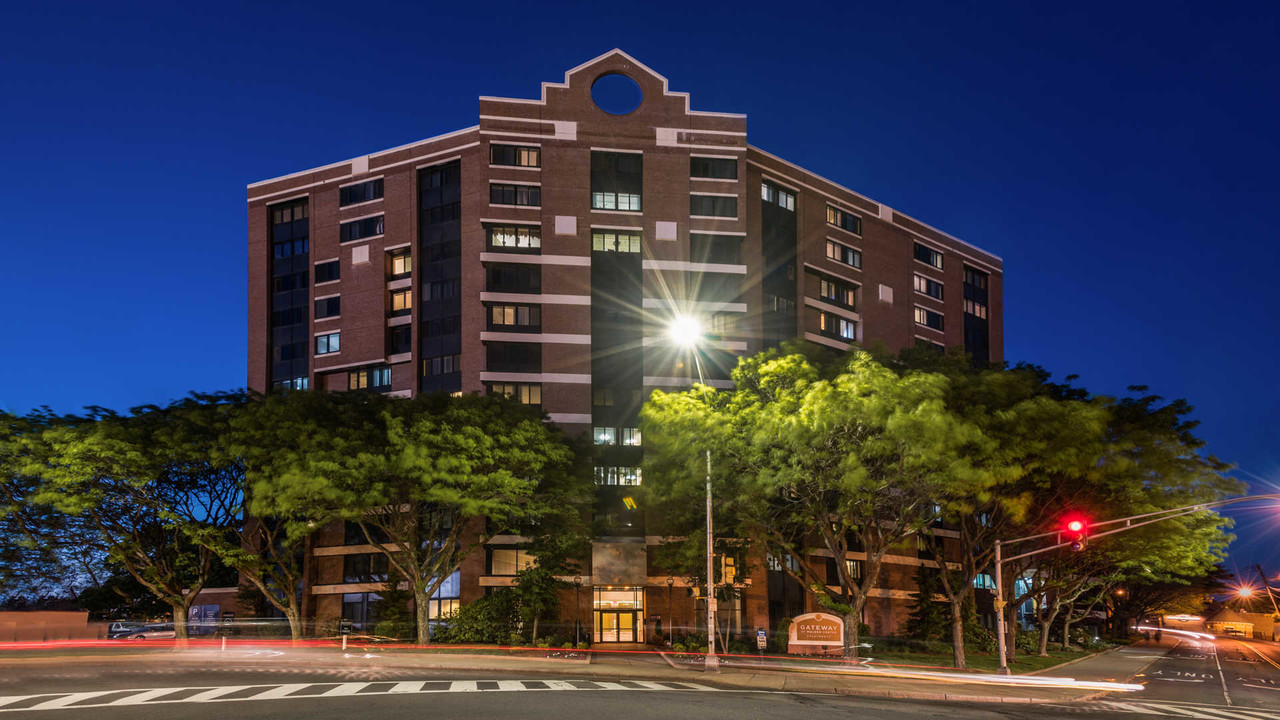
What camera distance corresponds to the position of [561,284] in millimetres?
75000

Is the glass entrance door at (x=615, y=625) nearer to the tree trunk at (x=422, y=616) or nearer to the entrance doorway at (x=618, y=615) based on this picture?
the entrance doorway at (x=618, y=615)

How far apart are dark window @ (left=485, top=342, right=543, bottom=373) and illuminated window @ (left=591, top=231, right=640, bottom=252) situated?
901cm

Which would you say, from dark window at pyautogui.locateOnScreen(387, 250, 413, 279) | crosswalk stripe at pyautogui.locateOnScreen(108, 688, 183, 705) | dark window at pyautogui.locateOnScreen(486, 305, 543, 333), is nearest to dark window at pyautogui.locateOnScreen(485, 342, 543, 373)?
dark window at pyautogui.locateOnScreen(486, 305, 543, 333)

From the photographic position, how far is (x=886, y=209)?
96000 millimetres

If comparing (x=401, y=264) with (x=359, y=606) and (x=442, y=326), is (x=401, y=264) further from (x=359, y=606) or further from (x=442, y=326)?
(x=359, y=606)

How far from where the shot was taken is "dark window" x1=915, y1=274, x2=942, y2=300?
323ft

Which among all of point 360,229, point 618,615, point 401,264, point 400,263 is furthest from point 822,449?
point 360,229

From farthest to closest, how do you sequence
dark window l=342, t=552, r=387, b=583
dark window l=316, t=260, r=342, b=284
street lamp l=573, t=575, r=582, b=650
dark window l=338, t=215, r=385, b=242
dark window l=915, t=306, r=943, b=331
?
dark window l=915, t=306, r=943, b=331 → dark window l=316, t=260, r=342, b=284 → dark window l=338, t=215, r=385, b=242 → dark window l=342, t=552, r=387, b=583 → street lamp l=573, t=575, r=582, b=650

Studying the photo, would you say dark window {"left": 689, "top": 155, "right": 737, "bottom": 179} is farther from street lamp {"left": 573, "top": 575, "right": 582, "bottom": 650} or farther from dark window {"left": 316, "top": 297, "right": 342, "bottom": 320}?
street lamp {"left": 573, "top": 575, "right": 582, "bottom": 650}

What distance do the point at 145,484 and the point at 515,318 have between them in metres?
27.3

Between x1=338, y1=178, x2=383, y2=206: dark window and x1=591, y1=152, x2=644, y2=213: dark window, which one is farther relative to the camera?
x1=338, y1=178, x2=383, y2=206: dark window

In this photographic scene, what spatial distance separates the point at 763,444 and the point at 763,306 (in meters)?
37.7

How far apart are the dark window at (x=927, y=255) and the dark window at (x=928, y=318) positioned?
487 centimetres

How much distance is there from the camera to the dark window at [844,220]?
295 ft
